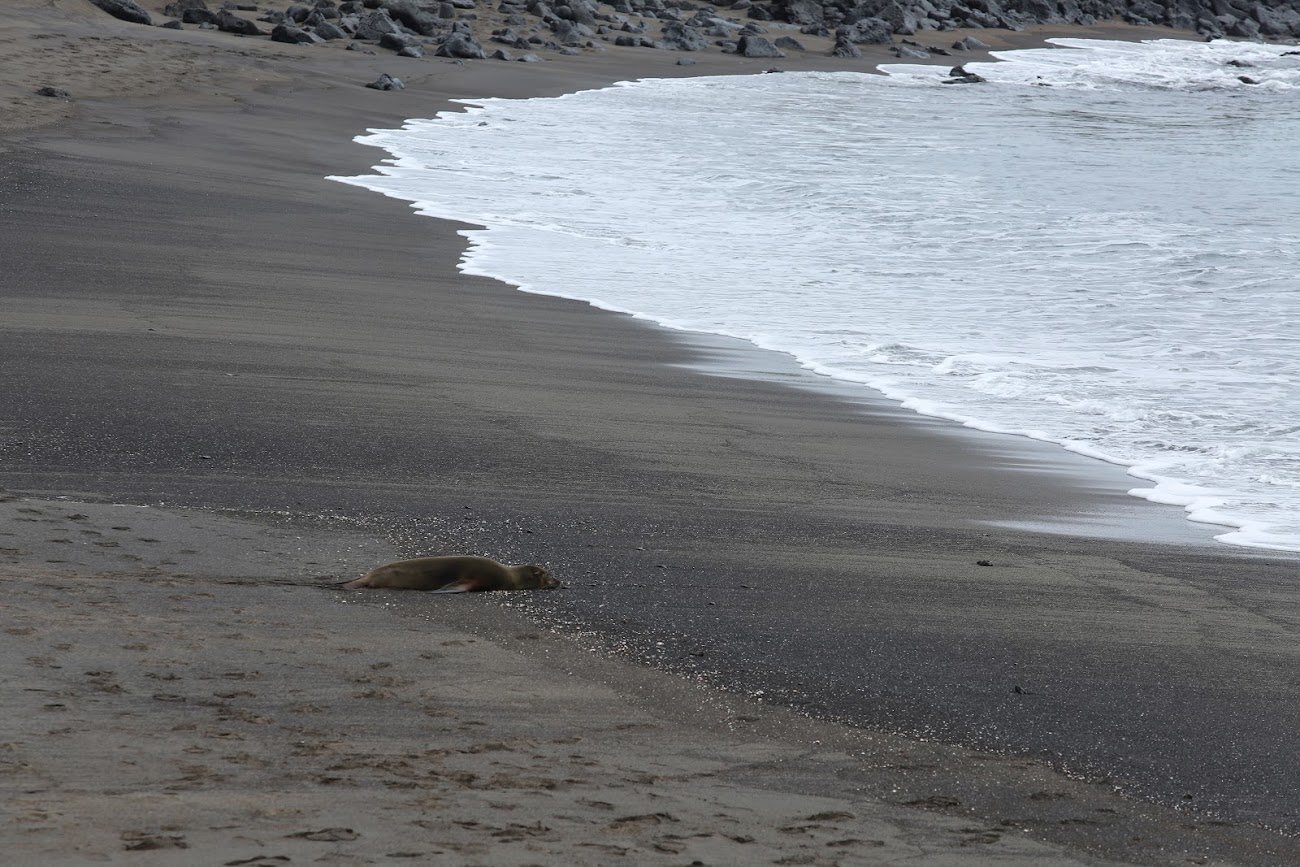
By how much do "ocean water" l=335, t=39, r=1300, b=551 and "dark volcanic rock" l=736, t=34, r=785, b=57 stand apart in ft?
25.2

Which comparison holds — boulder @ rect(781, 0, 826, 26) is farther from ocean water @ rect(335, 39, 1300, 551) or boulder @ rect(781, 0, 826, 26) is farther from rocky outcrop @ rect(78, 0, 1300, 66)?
ocean water @ rect(335, 39, 1300, 551)

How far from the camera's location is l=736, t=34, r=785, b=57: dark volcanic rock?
32.7 meters

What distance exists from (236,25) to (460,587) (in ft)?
77.3

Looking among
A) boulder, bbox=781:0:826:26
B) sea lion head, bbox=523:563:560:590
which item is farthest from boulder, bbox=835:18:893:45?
sea lion head, bbox=523:563:560:590

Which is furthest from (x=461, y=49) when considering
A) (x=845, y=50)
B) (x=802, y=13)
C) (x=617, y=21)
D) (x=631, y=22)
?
(x=802, y=13)

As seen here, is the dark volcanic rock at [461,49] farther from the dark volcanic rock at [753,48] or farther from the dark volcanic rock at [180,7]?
the dark volcanic rock at [753,48]

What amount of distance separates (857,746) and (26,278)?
5.78m

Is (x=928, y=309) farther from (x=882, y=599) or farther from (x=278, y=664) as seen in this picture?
(x=278, y=664)

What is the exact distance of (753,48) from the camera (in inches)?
1288

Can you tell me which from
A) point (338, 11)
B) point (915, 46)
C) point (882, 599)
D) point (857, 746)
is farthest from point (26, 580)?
point (915, 46)

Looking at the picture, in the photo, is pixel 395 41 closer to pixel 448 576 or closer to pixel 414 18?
pixel 414 18

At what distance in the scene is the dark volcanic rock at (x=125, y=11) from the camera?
23906mm

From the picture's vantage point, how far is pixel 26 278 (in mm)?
7227

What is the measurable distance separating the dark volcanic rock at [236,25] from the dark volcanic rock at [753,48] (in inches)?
464
